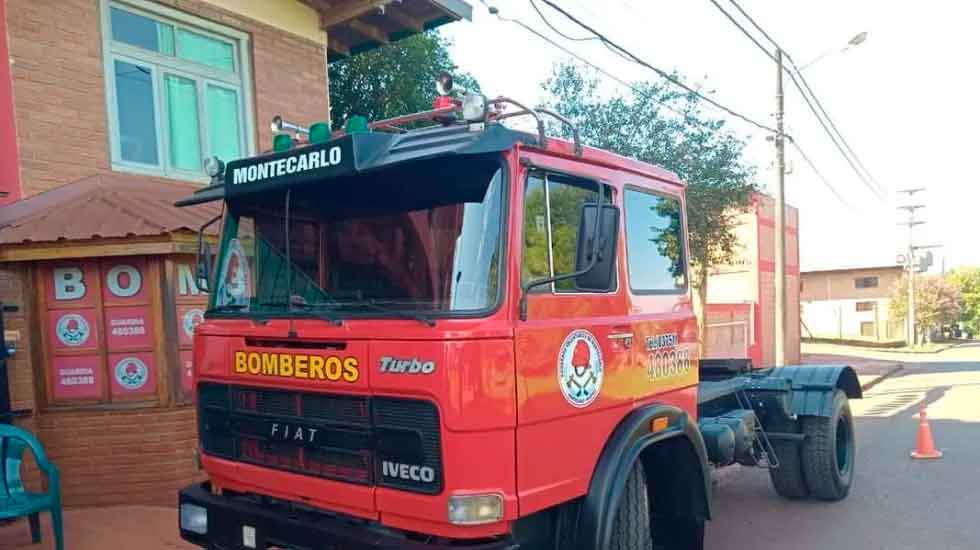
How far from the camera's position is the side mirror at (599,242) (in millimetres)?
3080

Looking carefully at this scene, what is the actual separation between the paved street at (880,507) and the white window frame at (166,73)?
624cm

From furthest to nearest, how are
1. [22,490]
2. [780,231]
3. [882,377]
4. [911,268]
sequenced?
[911,268] → [882,377] → [780,231] → [22,490]

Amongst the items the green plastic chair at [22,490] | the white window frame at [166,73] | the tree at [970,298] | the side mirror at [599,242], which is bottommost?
the tree at [970,298]

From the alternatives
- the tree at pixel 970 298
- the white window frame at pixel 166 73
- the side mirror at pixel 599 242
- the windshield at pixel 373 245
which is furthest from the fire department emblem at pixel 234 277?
the tree at pixel 970 298

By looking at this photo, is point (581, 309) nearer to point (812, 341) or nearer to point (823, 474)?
point (823, 474)

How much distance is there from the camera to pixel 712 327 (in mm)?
16938

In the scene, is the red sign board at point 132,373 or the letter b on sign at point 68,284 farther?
the red sign board at point 132,373

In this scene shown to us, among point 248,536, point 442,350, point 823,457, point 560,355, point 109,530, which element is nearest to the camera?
point 442,350

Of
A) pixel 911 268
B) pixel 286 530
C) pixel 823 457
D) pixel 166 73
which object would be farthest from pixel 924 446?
pixel 911 268

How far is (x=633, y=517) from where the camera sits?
3609mm

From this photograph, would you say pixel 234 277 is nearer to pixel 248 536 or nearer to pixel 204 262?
pixel 204 262

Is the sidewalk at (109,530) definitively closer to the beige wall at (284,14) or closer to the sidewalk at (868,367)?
the beige wall at (284,14)

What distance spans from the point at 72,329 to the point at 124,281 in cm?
59

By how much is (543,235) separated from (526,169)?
306 mm
